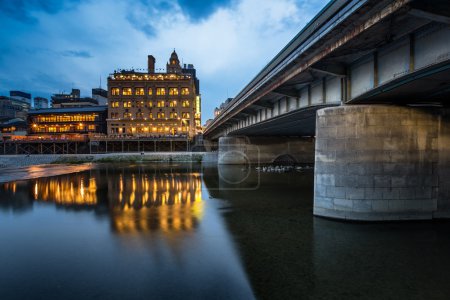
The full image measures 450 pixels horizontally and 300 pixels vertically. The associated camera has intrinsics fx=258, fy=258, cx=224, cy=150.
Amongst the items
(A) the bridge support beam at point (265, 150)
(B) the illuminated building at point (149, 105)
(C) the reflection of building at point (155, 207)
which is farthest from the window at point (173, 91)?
(C) the reflection of building at point (155, 207)

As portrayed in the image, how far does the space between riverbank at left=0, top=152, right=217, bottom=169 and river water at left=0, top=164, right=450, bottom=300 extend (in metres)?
52.5

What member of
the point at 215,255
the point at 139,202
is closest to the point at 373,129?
the point at 215,255

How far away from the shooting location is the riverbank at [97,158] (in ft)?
219

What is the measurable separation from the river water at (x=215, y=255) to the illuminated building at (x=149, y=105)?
312 feet

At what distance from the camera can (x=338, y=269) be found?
9.40 metres

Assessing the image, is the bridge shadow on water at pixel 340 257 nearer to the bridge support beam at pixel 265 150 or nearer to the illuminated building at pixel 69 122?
the bridge support beam at pixel 265 150

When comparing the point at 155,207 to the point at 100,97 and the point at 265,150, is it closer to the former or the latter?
the point at 265,150

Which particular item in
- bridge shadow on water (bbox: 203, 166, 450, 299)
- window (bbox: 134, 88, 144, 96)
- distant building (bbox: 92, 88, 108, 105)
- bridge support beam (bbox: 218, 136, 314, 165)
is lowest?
bridge shadow on water (bbox: 203, 166, 450, 299)

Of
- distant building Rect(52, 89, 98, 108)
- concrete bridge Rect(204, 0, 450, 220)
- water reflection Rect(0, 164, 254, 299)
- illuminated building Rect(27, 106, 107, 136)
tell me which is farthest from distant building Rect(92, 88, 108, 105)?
concrete bridge Rect(204, 0, 450, 220)

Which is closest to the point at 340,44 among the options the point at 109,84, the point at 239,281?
the point at 239,281

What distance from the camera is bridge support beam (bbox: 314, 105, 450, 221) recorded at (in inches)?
550

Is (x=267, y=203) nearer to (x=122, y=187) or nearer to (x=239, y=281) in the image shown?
(x=239, y=281)

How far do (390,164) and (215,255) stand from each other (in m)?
10.5

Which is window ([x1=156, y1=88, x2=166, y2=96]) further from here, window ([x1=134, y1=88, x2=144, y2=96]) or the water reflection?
the water reflection
